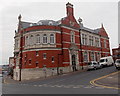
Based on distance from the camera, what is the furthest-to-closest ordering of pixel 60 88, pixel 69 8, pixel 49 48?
1. pixel 69 8
2. pixel 49 48
3. pixel 60 88

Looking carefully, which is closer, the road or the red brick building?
the road

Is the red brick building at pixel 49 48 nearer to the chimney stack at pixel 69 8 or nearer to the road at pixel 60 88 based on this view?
the chimney stack at pixel 69 8

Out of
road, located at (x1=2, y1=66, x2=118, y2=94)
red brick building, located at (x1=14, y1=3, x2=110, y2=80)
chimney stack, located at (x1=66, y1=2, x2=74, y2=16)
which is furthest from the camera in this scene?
chimney stack, located at (x1=66, y1=2, x2=74, y2=16)

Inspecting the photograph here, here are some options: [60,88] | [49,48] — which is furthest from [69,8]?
[60,88]

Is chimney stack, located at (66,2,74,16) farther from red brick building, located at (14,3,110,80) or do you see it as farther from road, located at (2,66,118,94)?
road, located at (2,66,118,94)

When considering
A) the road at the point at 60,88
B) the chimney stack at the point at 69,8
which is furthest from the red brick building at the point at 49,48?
the road at the point at 60,88

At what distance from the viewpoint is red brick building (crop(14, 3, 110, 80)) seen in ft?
106

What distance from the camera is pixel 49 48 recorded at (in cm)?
3253

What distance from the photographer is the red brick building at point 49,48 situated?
32.2 meters

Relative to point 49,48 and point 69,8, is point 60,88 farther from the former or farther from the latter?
point 69,8

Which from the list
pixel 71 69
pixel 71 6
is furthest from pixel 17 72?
pixel 71 6

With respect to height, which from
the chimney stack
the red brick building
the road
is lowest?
the road

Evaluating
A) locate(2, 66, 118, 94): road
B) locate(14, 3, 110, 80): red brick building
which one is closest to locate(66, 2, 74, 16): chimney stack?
locate(14, 3, 110, 80): red brick building

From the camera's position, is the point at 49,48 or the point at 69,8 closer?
the point at 49,48
